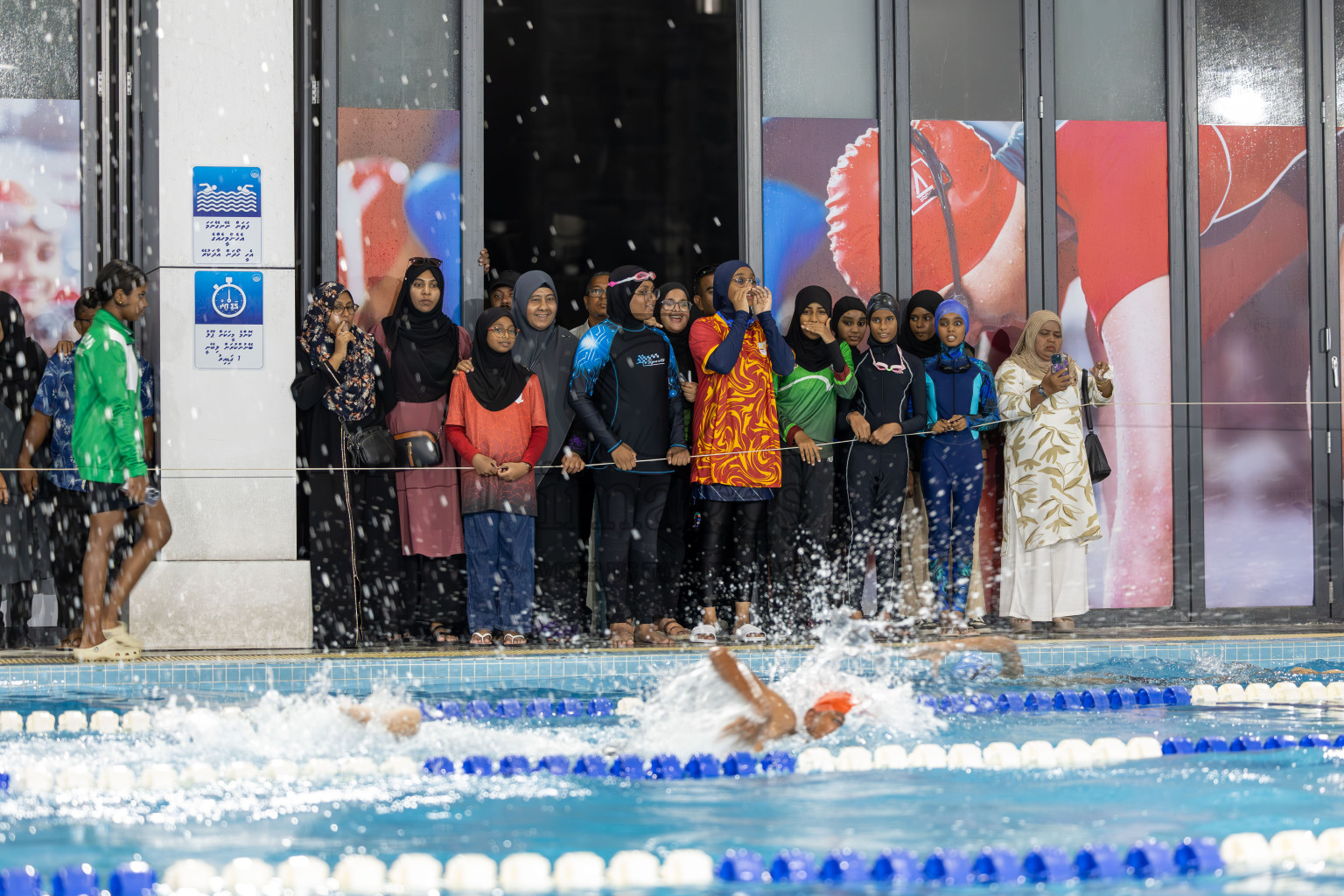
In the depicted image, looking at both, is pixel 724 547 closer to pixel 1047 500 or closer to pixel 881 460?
pixel 881 460

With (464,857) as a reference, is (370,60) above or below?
above

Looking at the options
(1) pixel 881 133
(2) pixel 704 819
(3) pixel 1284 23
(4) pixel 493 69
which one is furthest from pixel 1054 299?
(2) pixel 704 819

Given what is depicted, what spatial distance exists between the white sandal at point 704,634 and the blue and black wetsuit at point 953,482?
1.34 meters

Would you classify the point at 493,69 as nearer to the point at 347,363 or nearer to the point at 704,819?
the point at 347,363

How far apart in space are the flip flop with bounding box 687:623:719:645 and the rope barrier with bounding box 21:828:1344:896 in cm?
358

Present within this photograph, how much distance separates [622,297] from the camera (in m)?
7.18

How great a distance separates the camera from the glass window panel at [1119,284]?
28.3 ft

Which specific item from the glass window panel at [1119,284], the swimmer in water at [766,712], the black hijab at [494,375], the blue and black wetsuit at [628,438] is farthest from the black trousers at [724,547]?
the glass window panel at [1119,284]

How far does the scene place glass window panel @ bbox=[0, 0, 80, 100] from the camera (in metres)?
7.90

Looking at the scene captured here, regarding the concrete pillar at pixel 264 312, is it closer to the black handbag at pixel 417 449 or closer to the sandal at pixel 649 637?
the black handbag at pixel 417 449

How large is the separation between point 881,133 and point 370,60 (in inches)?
115

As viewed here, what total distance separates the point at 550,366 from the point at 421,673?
179 cm

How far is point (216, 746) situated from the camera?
4824 mm

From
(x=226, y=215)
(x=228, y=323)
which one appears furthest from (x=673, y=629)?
(x=226, y=215)
